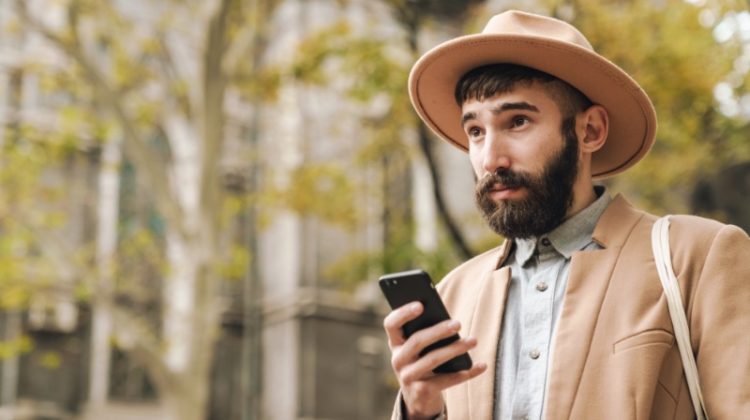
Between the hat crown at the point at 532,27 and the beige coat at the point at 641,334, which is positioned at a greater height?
the hat crown at the point at 532,27

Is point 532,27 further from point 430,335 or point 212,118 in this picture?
point 212,118

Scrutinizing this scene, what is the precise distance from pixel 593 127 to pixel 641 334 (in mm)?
616

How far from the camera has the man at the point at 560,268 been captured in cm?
234

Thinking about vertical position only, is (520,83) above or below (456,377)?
above

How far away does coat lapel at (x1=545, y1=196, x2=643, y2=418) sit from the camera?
2.39 m

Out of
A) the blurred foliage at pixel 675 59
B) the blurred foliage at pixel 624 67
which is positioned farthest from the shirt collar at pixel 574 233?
the blurred foliage at pixel 624 67

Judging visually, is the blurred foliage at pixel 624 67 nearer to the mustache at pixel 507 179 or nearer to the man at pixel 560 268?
the man at pixel 560 268

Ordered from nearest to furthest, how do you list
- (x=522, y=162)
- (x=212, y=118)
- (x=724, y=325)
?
(x=724, y=325), (x=522, y=162), (x=212, y=118)

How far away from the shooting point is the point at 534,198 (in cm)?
260

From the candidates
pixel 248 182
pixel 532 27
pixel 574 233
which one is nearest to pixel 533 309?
pixel 574 233

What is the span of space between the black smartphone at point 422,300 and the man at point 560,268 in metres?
0.03

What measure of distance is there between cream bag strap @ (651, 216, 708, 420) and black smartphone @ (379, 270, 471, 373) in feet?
1.47

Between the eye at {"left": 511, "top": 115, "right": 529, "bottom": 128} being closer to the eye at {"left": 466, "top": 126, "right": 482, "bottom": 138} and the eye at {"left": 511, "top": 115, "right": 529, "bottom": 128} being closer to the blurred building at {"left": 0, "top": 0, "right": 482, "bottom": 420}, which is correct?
the eye at {"left": 466, "top": 126, "right": 482, "bottom": 138}

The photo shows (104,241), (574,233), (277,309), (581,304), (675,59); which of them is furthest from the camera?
(277,309)
